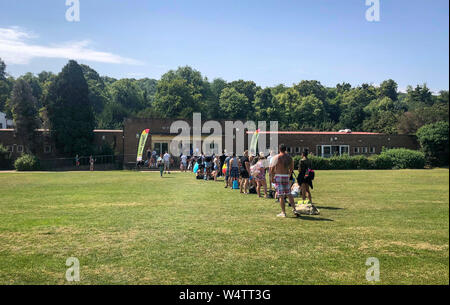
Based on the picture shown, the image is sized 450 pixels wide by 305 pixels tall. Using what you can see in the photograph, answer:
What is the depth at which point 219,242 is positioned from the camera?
7.19 m

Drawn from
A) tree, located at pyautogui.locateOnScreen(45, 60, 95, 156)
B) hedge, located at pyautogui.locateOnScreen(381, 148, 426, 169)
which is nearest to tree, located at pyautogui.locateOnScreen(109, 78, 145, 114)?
tree, located at pyautogui.locateOnScreen(45, 60, 95, 156)

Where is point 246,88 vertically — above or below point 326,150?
above

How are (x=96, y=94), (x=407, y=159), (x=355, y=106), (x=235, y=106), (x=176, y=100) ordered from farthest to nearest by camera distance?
(x=355, y=106) < (x=96, y=94) < (x=235, y=106) < (x=176, y=100) < (x=407, y=159)

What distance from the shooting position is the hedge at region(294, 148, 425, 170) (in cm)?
3662

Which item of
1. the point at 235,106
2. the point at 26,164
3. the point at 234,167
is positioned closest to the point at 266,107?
the point at 235,106

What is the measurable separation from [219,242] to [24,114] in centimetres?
4306

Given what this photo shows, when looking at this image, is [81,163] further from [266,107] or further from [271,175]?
[266,107]

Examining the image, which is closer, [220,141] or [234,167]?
[234,167]

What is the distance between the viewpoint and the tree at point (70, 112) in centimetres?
4450

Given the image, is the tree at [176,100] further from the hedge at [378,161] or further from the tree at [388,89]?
the tree at [388,89]

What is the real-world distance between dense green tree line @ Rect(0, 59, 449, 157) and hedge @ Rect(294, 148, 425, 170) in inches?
545

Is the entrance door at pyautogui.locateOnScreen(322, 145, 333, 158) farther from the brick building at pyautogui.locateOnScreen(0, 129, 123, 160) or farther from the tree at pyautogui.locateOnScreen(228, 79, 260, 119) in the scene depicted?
the tree at pyautogui.locateOnScreen(228, 79, 260, 119)

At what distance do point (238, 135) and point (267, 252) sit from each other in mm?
35736
